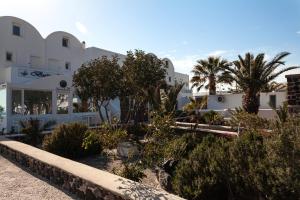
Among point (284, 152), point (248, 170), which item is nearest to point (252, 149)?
point (248, 170)

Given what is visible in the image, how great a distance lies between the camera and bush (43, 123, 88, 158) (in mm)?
10477

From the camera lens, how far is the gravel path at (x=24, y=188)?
20.9 feet

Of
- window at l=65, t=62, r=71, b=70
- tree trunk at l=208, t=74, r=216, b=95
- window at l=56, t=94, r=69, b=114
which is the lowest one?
window at l=56, t=94, r=69, b=114

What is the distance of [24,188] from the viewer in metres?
6.98

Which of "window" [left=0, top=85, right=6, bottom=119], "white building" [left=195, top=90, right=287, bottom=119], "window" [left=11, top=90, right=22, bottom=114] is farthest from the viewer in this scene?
"white building" [left=195, top=90, right=287, bottom=119]

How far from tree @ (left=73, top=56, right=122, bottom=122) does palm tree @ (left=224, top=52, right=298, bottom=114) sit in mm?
11675

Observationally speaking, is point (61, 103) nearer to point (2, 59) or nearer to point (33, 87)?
point (33, 87)

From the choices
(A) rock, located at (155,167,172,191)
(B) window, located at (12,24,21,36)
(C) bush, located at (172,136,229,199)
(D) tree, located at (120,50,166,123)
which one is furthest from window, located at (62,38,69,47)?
(C) bush, located at (172,136,229,199)

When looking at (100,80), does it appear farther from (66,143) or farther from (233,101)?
(233,101)

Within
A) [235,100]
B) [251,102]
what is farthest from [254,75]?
[235,100]

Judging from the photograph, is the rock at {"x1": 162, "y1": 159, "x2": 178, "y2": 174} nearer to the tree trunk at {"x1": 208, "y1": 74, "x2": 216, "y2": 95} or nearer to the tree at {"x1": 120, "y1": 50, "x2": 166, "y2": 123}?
the tree at {"x1": 120, "y1": 50, "x2": 166, "y2": 123}

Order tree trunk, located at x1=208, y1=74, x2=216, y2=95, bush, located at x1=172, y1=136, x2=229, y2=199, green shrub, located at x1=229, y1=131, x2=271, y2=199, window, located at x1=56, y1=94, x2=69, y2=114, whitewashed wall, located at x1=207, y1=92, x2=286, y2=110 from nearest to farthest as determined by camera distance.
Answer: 1. green shrub, located at x1=229, y1=131, x2=271, y2=199
2. bush, located at x1=172, y1=136, x2=229, y2=199
3. window, located at x1=56, y1=94, x2=69, y2=114
4. whitewashed wall, located at x1=207, y1=92, x2=286, y2=110
5. tree trunk, located at x1=208, y1=74, x2=216, y2=95

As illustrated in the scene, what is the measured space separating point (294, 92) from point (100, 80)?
25.6 ft

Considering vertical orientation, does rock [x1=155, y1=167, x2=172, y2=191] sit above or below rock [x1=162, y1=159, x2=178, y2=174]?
below
